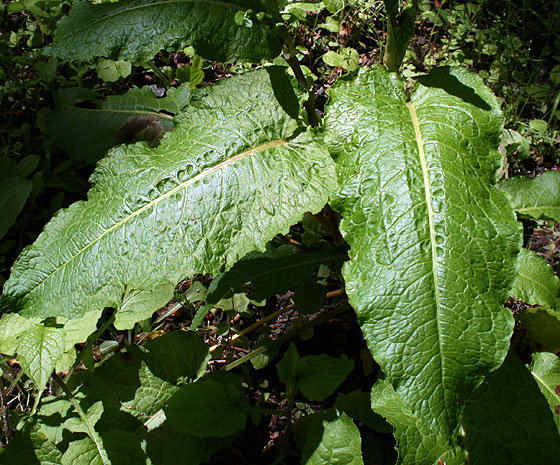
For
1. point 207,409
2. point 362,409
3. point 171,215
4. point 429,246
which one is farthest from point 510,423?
point 171,215

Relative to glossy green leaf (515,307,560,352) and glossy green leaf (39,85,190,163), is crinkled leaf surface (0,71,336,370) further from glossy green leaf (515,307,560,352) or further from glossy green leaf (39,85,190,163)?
glossy green leaf (515,307,560,352)

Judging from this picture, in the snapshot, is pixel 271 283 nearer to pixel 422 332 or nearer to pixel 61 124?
pixel 422 332

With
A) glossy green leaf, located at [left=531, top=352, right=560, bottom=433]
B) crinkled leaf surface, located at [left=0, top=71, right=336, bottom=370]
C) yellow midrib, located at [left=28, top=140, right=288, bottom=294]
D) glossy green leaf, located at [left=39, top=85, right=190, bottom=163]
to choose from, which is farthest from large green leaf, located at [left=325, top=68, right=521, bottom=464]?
glossy green leaf, located at [left=39, top=85, right=190, bottom=163]

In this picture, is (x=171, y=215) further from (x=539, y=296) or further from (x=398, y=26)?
(x=539, y=296)

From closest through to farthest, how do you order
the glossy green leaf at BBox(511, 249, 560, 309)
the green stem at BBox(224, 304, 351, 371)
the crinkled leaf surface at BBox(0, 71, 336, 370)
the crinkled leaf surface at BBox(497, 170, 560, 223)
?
the crinkled leaf surface at BBox(0, 71, 336, 370), the glossy green leaf at BBox(511, 249, 560, 309), the crinkled leaf surface at BBox(497, 170, 560, 223), the green stem at BBox(224, 304, 351, 371)

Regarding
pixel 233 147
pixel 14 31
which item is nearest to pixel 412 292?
pixel 233 147

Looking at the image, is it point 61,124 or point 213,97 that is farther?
point 61,124
